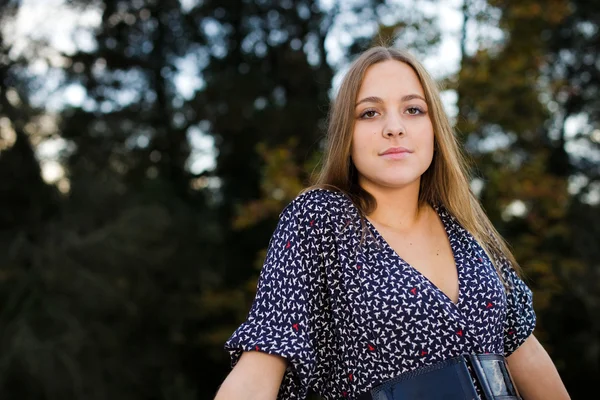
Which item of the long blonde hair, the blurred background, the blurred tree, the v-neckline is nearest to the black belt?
the v-neckline

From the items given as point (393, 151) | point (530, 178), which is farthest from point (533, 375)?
point (530, 178)

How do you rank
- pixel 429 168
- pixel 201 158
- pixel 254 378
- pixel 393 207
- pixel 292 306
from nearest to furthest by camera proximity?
1. pixel 254 378
2. pixel 292 306
3. pixel 393 207
4. pixel 429 168
5. pixel 201 158

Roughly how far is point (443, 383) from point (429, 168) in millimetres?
597

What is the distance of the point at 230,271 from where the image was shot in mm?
13445

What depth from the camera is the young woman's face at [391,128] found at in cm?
172

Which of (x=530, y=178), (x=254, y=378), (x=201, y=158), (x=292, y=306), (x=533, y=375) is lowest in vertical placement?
(x=533, y=375)

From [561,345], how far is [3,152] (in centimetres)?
911

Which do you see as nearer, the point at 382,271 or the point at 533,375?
the point at 382,271

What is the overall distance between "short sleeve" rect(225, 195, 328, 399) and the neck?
7.0 inches

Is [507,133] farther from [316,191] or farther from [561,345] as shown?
[316,191]

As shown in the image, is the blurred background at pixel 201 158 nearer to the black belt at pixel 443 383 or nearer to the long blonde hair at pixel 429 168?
the long blonde hair at pixel 429 168

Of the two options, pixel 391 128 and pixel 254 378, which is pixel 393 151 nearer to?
pixel 391 128

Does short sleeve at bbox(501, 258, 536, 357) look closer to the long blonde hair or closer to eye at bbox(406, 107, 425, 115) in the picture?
the long blonde hair

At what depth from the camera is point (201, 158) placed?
A: 14719mm
